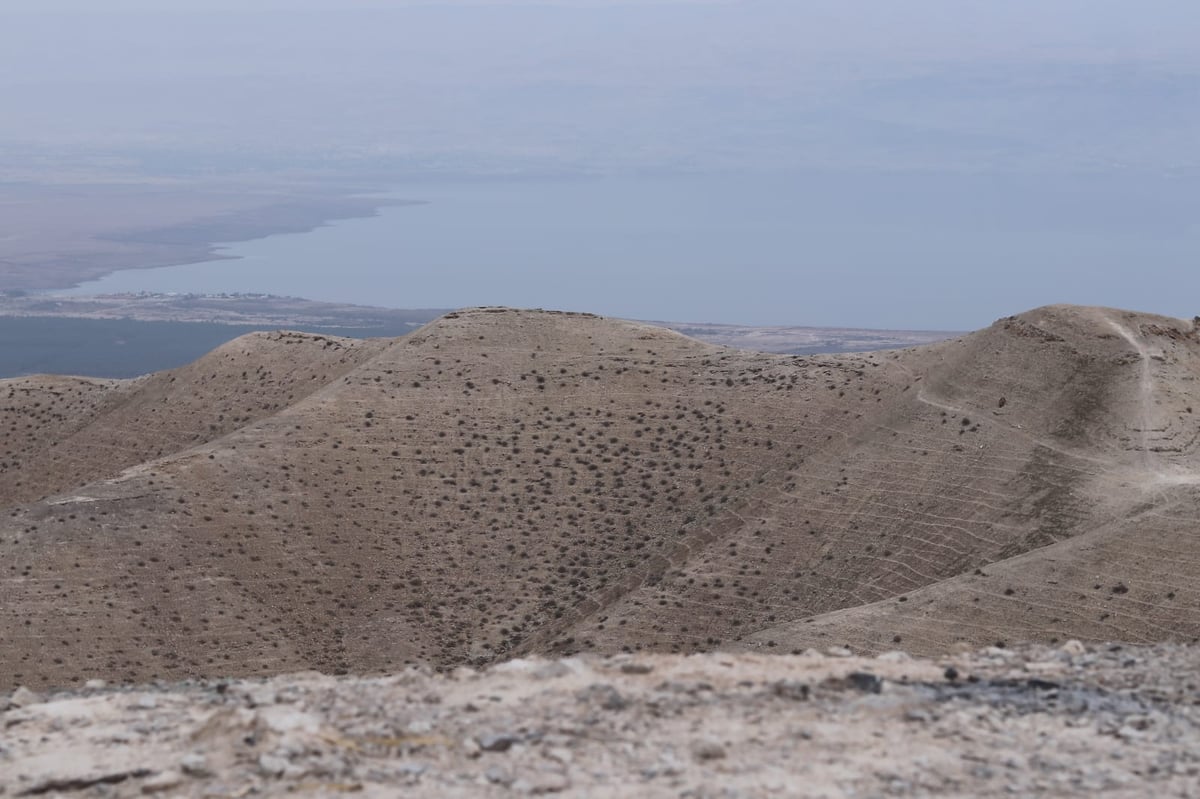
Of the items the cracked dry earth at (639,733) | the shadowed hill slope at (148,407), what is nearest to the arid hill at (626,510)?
the shadowed hill slope at (148,407)

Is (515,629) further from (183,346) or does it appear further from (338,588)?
(183,346)

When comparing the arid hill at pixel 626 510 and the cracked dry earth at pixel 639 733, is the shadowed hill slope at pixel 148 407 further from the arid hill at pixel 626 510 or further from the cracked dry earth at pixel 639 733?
the cracked dry earth at pixel 639 733

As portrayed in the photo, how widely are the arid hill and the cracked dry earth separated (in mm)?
15927

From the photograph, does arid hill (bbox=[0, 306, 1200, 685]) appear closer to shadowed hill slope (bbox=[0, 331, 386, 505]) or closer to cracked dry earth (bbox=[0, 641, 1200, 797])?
shadowed hill slope (bbox=[0, 331, 386, 505])

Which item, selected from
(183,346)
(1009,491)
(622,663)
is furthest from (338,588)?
(183,346)

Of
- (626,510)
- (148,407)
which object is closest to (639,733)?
(626,510)

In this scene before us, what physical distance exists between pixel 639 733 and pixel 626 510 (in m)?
33.6

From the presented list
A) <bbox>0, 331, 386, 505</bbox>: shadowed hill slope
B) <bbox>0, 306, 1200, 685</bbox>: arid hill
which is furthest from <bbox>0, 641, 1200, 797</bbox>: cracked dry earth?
<bbox>0, 331, 386, 505</bbox>: shadowed hill slope

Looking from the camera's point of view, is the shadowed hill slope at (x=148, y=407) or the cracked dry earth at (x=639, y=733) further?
the shadowed hill slope at (x=148, y=407)

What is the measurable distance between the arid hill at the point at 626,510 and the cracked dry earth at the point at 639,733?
1593 centimetres

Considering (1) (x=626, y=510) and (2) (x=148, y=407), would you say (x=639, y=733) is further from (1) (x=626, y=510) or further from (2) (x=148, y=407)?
(2) (x=148, y=407)

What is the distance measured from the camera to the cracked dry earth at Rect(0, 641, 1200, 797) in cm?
1393

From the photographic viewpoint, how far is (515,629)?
42.5m

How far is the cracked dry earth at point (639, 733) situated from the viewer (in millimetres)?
13930
